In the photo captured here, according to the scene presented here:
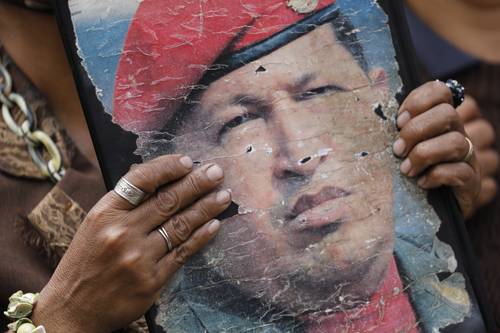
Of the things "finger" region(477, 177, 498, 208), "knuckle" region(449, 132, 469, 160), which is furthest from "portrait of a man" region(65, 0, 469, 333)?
"finger" region(477, 177, 498, 208)

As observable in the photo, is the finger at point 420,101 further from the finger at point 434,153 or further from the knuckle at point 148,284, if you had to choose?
the knuckle at point 148,284

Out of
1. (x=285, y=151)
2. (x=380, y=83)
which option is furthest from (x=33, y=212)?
(x=380, y=83)

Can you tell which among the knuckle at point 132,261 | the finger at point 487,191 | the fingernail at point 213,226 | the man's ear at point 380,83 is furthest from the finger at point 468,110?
the knuckle at point 132,261

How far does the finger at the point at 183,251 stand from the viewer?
4.13ft

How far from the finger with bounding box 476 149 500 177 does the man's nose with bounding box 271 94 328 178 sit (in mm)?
724

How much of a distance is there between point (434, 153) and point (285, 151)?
0.77ft

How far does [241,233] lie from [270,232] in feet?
0.15

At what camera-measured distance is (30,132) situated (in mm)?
1421

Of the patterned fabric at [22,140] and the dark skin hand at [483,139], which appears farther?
the dark skin hand at [483,139]

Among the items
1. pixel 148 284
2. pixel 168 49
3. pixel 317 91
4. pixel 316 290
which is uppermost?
pixel 168 49

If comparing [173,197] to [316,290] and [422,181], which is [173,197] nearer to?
[316,290]

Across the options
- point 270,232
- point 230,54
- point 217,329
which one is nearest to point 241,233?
point 270,232

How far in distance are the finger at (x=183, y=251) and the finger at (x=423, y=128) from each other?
0.32m

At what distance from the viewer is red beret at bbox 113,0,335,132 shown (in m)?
1.27
